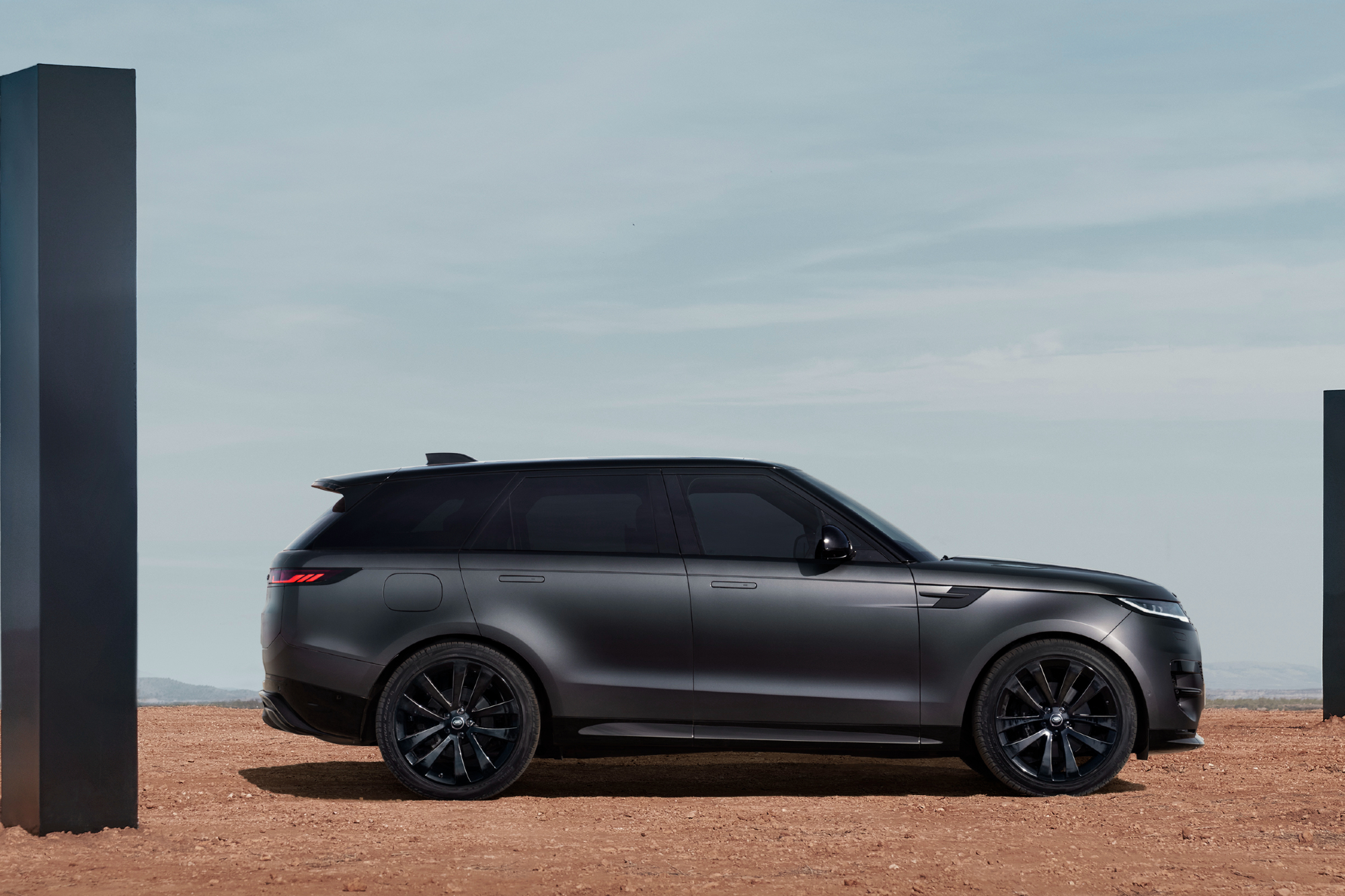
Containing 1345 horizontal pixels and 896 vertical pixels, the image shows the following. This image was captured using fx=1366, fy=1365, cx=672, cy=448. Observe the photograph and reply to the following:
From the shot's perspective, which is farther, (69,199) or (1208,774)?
(1208,774)

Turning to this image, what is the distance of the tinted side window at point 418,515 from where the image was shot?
312 inches

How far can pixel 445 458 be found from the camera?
8.35 meters

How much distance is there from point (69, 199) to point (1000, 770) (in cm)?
577

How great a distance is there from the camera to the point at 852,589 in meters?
7.69

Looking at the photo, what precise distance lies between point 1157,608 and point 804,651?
84.6 inches

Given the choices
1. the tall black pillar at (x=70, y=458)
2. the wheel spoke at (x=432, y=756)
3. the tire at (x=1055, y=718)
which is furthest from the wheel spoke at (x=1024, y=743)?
the tall black pillar at (x=70, y=458)

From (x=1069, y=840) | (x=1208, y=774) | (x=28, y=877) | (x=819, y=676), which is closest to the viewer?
(x=28, y=877)

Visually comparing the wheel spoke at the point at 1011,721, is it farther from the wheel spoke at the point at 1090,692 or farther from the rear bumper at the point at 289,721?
the rear bumper at the point at 289,721

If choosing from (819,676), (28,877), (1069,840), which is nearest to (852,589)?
(819,676)

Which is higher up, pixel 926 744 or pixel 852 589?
pixel 852 589

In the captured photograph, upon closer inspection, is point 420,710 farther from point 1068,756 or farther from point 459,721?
point 1068,756

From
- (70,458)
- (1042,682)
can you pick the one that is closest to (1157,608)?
(1042,682)

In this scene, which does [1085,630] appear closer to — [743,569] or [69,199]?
[743,569]

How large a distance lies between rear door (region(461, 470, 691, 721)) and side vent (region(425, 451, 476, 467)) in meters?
0.71
